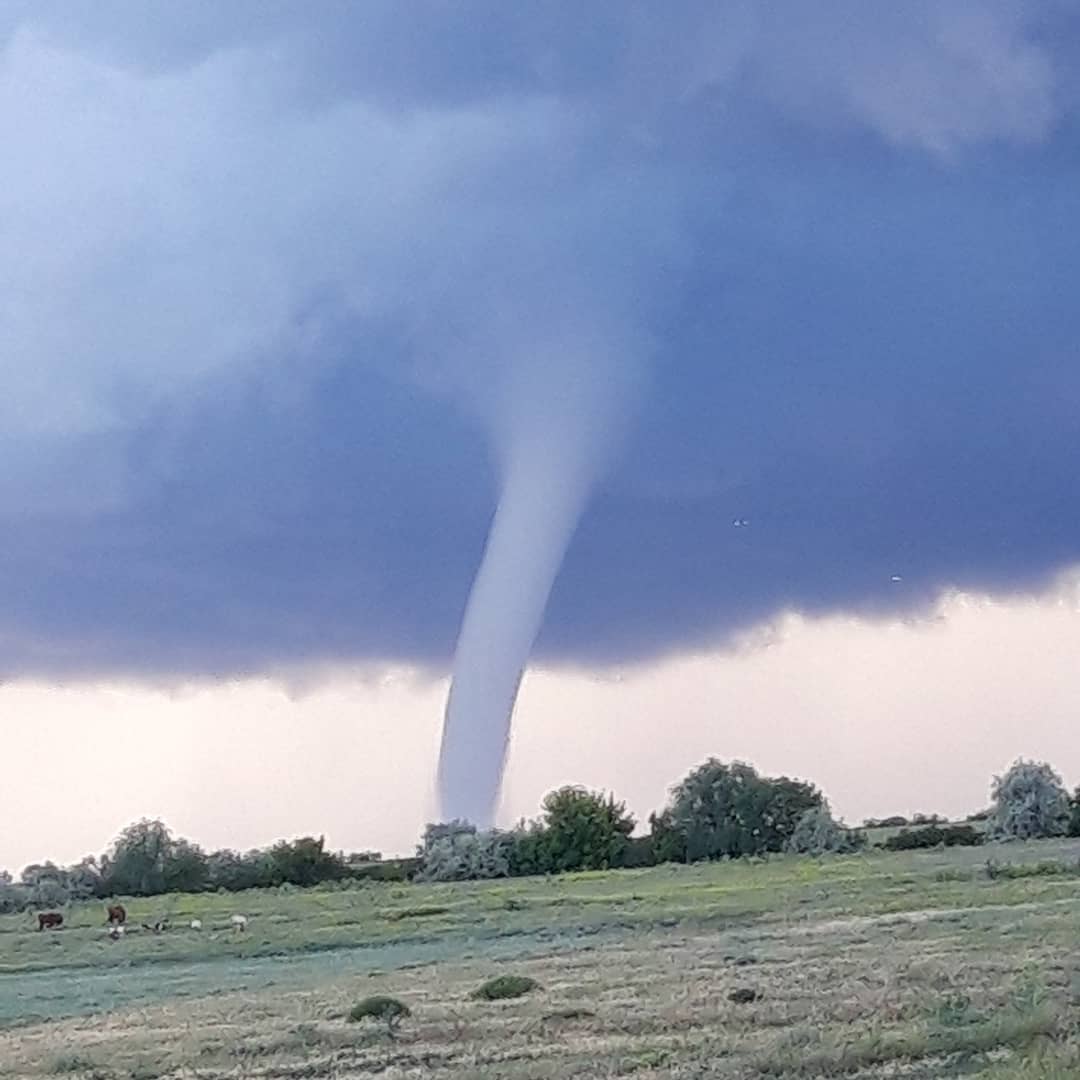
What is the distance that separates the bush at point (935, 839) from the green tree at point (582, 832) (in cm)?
2015

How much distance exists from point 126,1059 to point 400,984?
1224 centimetres

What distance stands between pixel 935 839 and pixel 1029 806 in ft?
27.1

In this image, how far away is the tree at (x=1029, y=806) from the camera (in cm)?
11862

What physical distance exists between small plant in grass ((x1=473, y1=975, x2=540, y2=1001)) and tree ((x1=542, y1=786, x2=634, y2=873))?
90715 millimetres

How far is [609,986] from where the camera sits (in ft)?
109

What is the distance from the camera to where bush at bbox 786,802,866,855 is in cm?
12088

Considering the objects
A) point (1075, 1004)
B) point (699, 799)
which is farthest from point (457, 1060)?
point (699, 799)

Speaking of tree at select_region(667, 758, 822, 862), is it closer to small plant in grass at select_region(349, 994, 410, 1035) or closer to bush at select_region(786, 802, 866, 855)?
bush at select_region(786, 802, 866, 855)

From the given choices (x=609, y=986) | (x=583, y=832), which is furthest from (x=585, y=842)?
(x=609, y=986)

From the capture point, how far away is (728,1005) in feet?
87.8

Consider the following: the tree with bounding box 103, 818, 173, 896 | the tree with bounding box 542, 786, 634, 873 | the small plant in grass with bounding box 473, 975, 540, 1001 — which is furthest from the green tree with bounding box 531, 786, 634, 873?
the small plant in grass with bounding box 473, 975, 540, 1001

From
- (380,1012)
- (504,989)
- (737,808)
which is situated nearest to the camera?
(380,1012)

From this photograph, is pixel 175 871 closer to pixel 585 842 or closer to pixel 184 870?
pixel 184 870

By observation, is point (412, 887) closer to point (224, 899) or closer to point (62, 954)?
point (224, 899)
